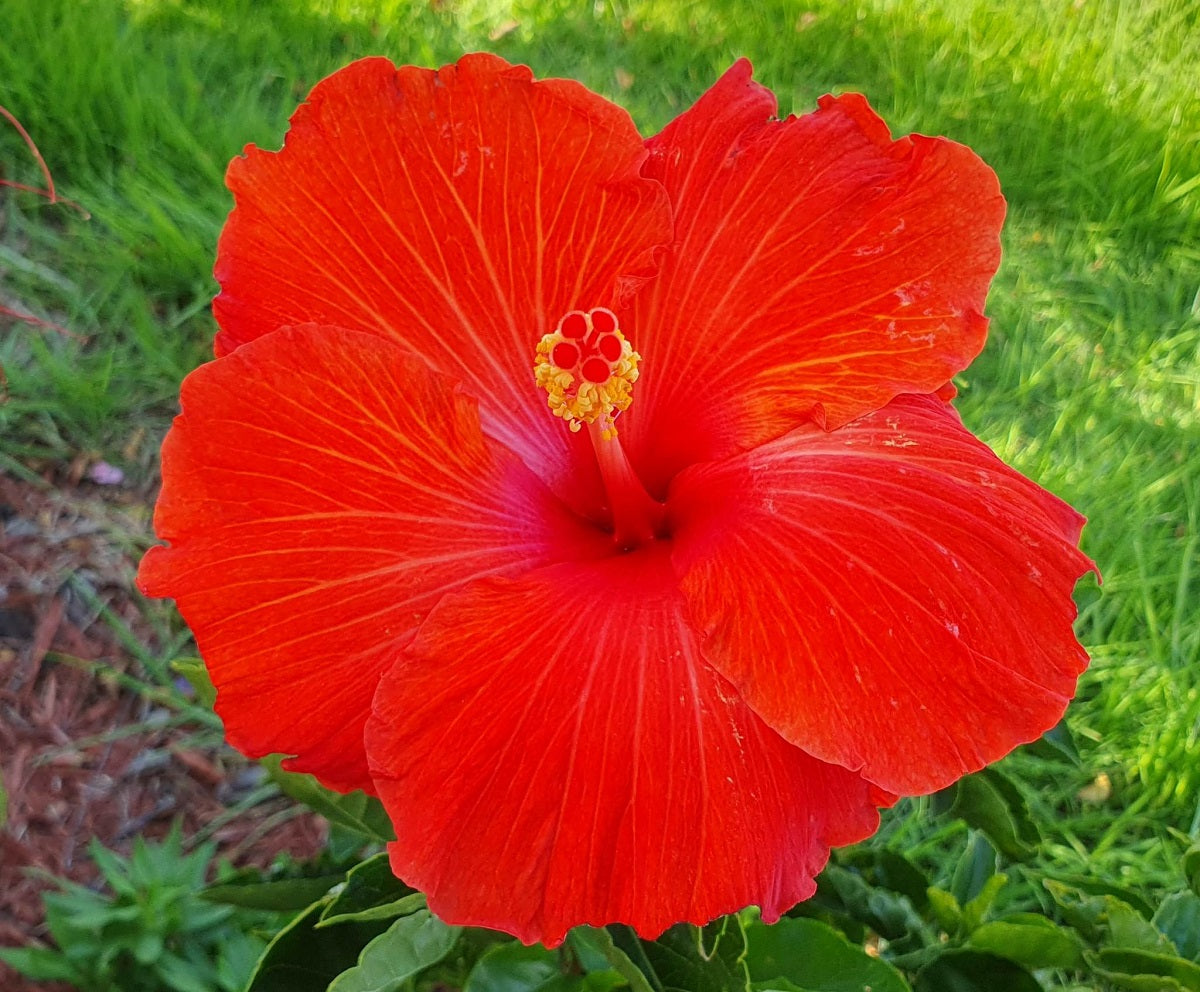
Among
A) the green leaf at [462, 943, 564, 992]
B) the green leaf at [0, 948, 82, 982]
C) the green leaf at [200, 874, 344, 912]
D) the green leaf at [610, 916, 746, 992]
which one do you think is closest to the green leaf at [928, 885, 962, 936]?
the green leaf at [610, 916, 746, 992]

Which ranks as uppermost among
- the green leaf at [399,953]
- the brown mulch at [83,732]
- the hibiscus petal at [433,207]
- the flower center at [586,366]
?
the hibiscus petal at [433,207]

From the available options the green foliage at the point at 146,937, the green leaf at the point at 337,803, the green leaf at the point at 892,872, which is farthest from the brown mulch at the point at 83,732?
the green leaf at the point at 892,872

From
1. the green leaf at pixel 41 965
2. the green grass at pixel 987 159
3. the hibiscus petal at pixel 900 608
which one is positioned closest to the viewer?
the hibiscus petal at pixel 900 608

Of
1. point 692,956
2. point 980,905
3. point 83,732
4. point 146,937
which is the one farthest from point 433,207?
point 83,732

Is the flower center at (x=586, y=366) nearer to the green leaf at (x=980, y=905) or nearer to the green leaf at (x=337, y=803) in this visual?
the green leaf at (x=337, y=803)

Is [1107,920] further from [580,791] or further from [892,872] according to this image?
[580,791]

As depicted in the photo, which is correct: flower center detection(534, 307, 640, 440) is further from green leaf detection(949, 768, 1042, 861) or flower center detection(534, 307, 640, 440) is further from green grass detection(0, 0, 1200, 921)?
green grass detection(0, 0, 1200, 921)
